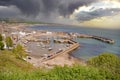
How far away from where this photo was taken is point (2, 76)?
909 centimetres

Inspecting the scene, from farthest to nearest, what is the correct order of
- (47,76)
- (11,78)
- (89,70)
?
(89,70)
(47,76)
(11,78)

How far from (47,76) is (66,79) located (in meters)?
0.79

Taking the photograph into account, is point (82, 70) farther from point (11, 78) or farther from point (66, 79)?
point (11, 78)

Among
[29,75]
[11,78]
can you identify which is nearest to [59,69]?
[29,75]

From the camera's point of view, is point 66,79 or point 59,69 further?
point 59,69

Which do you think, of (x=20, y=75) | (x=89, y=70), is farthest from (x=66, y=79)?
(x=20, y=75)

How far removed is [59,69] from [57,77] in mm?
732

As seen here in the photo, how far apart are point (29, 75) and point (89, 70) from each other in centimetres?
262

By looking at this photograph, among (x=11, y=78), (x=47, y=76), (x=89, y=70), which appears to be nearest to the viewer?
(x=11, y=78)

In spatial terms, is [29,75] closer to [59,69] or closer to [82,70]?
[59,69]

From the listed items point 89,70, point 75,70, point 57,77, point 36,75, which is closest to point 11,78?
point 36,75

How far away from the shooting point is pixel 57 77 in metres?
9.49

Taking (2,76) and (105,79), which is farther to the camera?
(105,79)

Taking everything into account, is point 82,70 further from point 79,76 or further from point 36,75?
point 36,75
